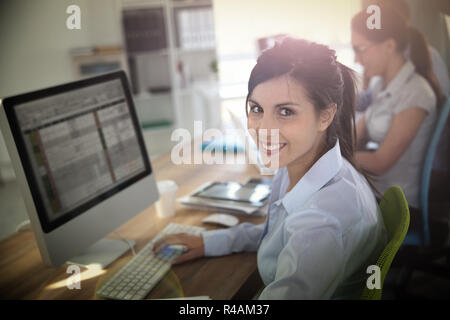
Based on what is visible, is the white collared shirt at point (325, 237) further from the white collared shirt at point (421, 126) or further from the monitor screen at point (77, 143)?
the white collared shirt at point (421, 126)

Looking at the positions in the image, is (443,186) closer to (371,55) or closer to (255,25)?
(371,55)

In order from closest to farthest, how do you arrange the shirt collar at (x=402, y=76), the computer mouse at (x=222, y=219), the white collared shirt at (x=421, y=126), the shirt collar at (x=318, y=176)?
the shirt collar at (x=318, y=176)
the computer mouse at (x=222, y=219)
the white collared shirt at (x=421, y=126)
the shirt collar at (x=402, y=76)

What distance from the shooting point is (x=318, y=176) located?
76 cm

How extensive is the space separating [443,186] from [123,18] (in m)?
2.90

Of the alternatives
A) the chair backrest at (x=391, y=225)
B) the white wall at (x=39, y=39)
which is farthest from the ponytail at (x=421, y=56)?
the white wall at (x=39, y=39)

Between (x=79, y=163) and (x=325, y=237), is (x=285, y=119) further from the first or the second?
(x=79, y=163)

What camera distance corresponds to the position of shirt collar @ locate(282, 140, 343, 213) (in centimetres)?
76

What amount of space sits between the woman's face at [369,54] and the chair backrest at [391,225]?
383 mm

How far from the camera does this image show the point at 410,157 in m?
1.45

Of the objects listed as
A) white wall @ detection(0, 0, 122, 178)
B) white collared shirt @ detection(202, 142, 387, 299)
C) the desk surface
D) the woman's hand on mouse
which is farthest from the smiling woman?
white wall @ detection(0, 0, 122, 178)

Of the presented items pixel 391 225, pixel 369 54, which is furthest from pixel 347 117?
pixel 369 54

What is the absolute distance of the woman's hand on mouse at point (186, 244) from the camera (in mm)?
998

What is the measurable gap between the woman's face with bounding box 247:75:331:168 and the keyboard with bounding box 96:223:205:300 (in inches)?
16.0

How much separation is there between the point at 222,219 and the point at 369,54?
2.14 ft
